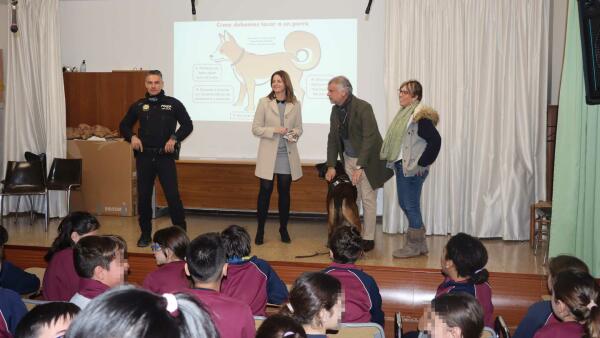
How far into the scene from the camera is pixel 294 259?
5105mm

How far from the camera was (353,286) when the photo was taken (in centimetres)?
289

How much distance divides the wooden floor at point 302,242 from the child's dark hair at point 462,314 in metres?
2.76

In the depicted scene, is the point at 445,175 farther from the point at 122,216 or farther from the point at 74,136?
the point at 74,136

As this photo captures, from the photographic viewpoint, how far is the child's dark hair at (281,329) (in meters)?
1.66

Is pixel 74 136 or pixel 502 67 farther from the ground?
pixel 502 67

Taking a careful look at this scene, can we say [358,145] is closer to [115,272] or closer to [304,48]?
[304,48]

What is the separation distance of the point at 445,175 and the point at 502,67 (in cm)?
121

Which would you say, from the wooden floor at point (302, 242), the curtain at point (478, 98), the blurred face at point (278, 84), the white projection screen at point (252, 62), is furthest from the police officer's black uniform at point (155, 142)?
the curtain at point (478, 98)

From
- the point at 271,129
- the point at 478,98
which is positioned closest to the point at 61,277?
the point at 271,129

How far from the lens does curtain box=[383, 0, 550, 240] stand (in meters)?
6.09

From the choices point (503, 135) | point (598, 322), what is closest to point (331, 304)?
point (598, 322)

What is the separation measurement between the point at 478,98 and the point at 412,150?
63.0 inches

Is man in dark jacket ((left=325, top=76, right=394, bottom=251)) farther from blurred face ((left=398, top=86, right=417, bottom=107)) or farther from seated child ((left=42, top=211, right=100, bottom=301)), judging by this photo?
seated child ((left=42, top=211, right=100, bottom=301))

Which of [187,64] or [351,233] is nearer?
[351,233]
